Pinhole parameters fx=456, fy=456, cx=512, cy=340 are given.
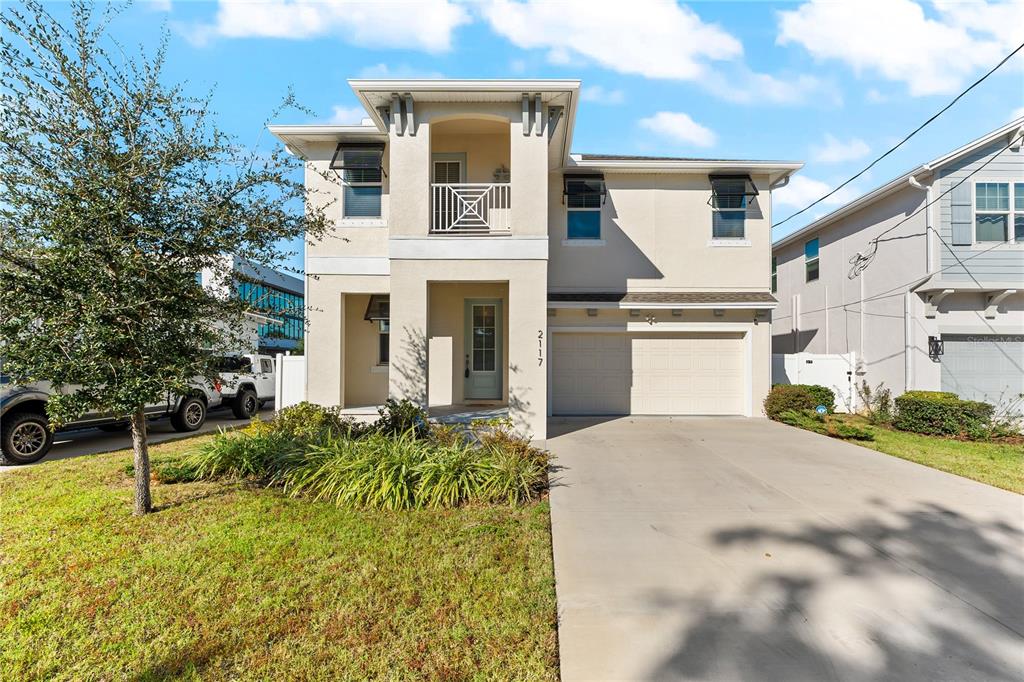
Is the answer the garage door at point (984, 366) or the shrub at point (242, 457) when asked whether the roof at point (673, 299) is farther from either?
the shrub at point (242, 457)

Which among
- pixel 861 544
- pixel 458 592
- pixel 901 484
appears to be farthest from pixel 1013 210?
pixel 458 592

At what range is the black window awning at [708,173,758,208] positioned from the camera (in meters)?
11.5

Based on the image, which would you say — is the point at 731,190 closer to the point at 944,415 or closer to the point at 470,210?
the point at 944,415

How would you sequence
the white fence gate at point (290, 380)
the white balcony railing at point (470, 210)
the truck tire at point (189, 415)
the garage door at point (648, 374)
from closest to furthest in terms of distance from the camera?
the white balcony railing at point (470, 210) < the truck tire at point (189, 415) < the white fence gate at point (290, 380) < the garage door at point (648, 374)

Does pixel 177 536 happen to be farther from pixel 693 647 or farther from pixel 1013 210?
pixel 1013 210

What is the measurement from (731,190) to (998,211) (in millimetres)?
6102

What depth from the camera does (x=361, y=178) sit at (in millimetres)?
10445

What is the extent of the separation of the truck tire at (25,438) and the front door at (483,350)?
746 centimetres

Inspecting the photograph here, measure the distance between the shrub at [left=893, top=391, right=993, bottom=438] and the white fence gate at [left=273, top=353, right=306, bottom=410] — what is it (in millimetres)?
13882

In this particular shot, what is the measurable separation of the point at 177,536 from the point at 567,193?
10275mm

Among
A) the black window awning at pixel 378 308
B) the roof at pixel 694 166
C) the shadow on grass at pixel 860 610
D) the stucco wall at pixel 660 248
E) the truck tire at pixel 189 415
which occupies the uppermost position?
the roof at pixel 694 166

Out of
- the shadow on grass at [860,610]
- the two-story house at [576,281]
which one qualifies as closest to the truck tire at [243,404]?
the two-story house at [576,281]

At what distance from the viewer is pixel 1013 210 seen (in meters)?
10.8

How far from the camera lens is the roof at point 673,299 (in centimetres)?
1095
